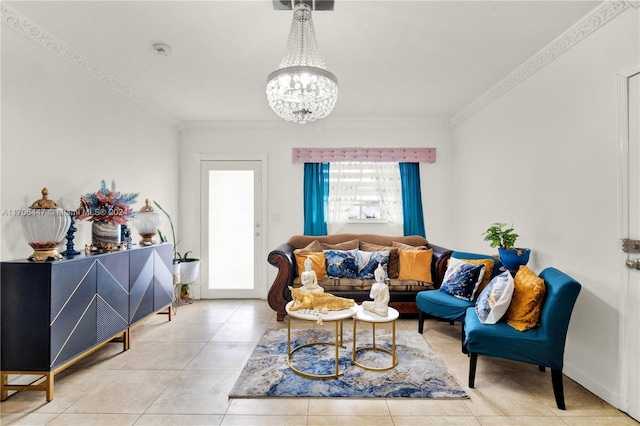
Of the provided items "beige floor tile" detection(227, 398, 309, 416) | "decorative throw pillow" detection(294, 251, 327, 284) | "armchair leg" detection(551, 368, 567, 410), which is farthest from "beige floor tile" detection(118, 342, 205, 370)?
"armchair leg" detection(551, 368, 567, 410)

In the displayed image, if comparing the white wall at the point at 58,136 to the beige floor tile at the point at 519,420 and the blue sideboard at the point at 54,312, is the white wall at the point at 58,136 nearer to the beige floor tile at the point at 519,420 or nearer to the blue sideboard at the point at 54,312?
the blue sideboard at the point at 54,312

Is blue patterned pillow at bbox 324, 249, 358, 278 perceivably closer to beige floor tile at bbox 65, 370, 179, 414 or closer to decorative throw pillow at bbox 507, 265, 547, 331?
decorative throw pillow at bbox 507, 265, 547, 331

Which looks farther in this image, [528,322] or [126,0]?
[528,322]

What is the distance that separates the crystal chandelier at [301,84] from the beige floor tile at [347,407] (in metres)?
1.83

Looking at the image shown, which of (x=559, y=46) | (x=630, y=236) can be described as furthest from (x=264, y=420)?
(x=559, y=46)

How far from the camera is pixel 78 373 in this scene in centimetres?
248

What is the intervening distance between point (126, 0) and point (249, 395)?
2.69m

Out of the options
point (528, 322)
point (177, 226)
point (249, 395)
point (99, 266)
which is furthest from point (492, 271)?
point (177, 226)

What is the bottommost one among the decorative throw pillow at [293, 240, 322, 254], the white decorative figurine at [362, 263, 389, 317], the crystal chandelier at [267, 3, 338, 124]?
the white decorative figurine at [362, 263, 389, 317]

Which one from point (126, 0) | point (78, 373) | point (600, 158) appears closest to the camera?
point (126, 0)

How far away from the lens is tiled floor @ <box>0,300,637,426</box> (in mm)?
1928

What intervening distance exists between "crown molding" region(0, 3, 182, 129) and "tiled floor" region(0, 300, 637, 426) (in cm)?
252

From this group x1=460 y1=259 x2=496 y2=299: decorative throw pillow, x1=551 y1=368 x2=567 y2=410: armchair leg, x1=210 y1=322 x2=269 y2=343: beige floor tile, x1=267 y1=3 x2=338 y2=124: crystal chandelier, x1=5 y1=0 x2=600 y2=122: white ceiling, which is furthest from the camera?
x1=210 y1=322 x2=269 y2=343: beige floor tile

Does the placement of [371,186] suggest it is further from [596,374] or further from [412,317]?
[596,374]
